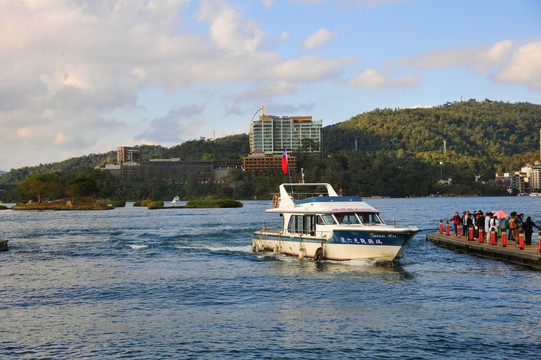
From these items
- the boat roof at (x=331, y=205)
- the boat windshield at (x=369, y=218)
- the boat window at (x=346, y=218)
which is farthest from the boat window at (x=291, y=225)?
the boat windshield at (x=369, y=218)

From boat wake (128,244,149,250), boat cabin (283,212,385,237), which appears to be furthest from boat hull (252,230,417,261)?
boat wake (128,244,149,250)

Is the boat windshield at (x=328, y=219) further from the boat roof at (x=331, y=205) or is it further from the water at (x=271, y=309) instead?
the water at (x=271, y=309)

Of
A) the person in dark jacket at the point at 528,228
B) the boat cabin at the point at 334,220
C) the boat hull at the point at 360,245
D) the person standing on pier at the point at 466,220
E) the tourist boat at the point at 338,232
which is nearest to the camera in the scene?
the boat hull at the point at 360,245

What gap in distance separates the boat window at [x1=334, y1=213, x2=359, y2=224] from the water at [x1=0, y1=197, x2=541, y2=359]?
2620 millimetres

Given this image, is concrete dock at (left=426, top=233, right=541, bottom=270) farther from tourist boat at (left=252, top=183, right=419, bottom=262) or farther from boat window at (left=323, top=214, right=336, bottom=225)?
boat window at (left=323, top=214, right=336, bottom=225)

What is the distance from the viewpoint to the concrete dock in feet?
111

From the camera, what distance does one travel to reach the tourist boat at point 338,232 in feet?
113

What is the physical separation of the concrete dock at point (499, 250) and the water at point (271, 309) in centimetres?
63

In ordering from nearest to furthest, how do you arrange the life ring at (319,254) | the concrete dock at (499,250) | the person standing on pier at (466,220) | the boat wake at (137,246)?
the concrete dock at (499,250) < the life ring at (319,254) < the person standing on pier at (466,220) < the boat wake at (137,246)

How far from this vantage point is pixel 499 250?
37.2m

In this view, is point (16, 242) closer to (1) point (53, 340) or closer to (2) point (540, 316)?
(1) point (53, 340)

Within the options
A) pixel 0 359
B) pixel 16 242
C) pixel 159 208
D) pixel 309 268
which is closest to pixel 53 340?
pixel 0 359

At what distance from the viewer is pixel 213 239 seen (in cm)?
6253

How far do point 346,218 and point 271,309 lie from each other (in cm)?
1255
